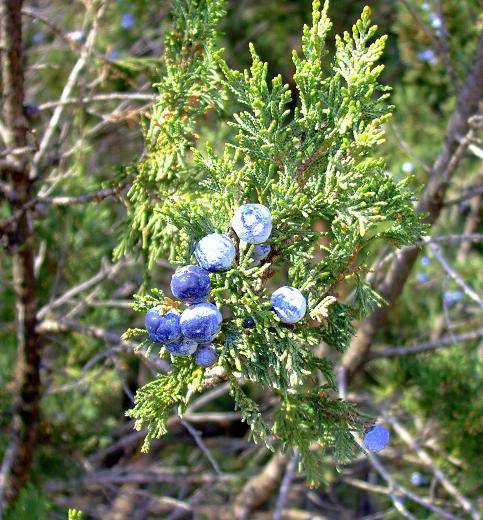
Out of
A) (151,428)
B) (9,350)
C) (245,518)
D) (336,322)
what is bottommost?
(245,518)

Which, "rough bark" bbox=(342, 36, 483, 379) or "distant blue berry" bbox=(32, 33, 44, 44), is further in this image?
"distant blue berry" bbox=(32, 33, 44, 44)

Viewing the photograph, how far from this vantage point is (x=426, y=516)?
2373 mm

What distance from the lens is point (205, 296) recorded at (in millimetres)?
834

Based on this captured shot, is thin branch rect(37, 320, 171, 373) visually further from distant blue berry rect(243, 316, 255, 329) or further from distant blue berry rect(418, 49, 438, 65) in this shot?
distant blue berry rect(418, 49, 438, 65)

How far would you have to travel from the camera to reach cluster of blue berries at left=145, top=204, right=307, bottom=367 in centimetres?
80

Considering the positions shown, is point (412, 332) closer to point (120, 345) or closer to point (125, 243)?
point (120, 345)

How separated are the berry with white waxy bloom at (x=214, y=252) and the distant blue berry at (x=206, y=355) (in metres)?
0.12

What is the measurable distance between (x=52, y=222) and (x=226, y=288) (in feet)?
5.87

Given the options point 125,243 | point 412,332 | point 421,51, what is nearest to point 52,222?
point 125,243

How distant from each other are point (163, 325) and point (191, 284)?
7 cm

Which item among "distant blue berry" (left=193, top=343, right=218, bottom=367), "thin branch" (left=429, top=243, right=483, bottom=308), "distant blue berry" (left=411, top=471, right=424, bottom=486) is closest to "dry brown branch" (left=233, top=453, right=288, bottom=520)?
"distant blue berry" (left=411, top=471, right=424, bottom=486)

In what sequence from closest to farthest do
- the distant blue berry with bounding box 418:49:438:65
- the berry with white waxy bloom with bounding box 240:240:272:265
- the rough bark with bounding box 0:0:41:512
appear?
the berry with white waxy bloom with bounding box 240:240:272:265 < the rough bark with bounding box 0:0:41:512 < the distant blue berry with bounding box 418:49:438:65

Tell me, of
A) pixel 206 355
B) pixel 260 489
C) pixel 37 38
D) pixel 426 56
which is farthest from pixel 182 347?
pixel 37 38

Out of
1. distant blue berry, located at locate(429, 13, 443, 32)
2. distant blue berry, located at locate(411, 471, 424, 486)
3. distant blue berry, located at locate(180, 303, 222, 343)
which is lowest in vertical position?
distant blue berry, located at locate(411, 471, 424, 486)
